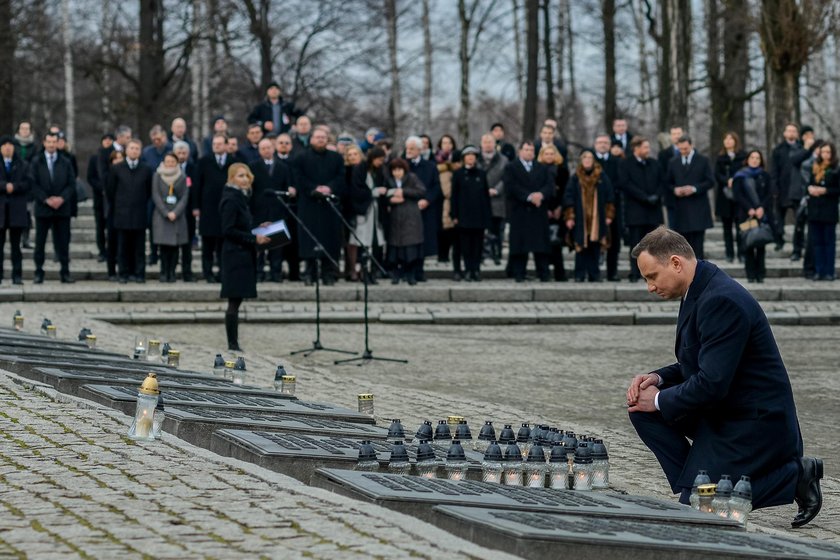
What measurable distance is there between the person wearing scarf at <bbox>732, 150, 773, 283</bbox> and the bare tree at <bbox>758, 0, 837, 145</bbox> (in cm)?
575

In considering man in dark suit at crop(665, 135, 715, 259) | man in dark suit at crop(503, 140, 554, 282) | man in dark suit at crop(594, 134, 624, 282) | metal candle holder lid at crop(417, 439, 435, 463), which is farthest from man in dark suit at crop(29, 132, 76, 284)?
metal candle holder lid at crop(417, 439, 435, 463)

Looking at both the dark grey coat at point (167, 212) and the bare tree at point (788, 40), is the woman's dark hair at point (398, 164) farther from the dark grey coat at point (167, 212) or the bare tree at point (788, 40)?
the bare tree at point (788, 40)

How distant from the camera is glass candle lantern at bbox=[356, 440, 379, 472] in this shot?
7.81 metres

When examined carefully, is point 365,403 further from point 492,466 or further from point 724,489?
point 724,489

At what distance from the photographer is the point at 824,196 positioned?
23891 millimetres

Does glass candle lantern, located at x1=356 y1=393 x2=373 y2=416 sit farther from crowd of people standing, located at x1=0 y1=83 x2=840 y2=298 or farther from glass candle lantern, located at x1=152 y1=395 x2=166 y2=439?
crowd of people standing, located at x1=0 y1=83 x2=840 y2=298

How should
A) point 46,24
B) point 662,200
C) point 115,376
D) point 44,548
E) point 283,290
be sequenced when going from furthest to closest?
point 46,24 < point 662,200 < point 283,290 < point 115,376 < point 44,548

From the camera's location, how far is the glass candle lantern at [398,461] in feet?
26.2

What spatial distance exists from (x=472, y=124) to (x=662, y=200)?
7407 centimetres

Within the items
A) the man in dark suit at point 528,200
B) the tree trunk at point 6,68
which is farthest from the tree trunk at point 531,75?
the man in dark suit at point 528,200

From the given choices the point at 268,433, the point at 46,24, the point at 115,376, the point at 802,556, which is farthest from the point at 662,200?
the point at 46,24

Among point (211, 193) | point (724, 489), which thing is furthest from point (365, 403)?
point (211, 193)

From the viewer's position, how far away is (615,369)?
16312mm

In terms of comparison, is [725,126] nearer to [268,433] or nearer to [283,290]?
[283,290]
